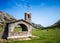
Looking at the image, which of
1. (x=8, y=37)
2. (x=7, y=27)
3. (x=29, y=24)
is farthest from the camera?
(x=29, y=24)

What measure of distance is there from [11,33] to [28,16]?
8009 millimetres

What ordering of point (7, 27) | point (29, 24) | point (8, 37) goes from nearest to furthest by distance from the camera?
1. point (8, 37)
2. point (7, 27)
3. point (29, 24)

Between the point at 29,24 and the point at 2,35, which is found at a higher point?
the point at 29,24

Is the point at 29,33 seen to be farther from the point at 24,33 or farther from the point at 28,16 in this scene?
the point at 28,16

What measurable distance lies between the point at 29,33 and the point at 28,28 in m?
1.41

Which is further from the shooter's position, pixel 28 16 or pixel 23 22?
pixel 28 16

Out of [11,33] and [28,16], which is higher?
[28,16]

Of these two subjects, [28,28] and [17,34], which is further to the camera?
[28,28]

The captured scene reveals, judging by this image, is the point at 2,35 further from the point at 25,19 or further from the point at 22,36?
the point at 25,19

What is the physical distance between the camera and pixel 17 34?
98.9ft

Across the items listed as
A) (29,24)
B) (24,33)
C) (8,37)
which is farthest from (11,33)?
(29,24)

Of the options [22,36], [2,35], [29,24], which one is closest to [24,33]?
[22,36]

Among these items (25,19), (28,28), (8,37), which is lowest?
(8,37)

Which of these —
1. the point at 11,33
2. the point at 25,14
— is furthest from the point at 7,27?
the point at 25,14
